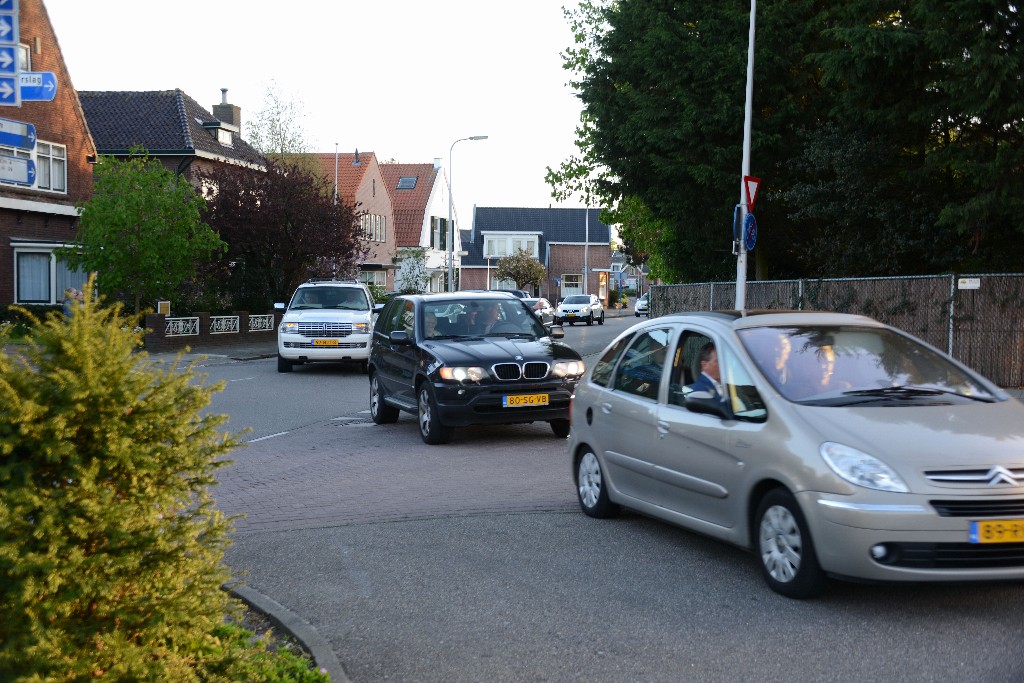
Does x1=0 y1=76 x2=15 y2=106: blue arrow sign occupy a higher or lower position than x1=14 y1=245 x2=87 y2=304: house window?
higher

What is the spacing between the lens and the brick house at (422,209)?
77812 mm

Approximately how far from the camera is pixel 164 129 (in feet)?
155

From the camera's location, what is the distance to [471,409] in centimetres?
1221

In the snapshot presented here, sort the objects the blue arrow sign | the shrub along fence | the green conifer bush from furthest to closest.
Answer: the shrub along fence, the blue arrow sign, the green conifer bush

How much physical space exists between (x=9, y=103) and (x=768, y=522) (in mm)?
5212

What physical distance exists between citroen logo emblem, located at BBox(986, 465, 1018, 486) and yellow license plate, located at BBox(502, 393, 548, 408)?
712 cm

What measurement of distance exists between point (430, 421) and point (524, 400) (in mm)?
1083

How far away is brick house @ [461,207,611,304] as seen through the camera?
9812 cm

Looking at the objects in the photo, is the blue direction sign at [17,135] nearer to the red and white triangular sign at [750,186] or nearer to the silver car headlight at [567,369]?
the silver car headlight at [567,369]

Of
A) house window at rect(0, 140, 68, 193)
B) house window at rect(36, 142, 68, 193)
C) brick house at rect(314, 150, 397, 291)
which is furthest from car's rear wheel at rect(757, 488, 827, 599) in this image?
Answer: brick house at rect(314, 150, 397, 291)

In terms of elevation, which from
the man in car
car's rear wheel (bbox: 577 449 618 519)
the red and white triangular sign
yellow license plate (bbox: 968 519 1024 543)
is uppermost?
the red and white triangular sign

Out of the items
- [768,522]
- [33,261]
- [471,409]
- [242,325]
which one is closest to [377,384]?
[471,409]

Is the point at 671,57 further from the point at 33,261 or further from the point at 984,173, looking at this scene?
the point at 33,261

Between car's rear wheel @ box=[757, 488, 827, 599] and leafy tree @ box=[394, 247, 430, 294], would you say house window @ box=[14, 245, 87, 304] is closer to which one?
leafy tree @ box=[394, 247, 430, 294]
